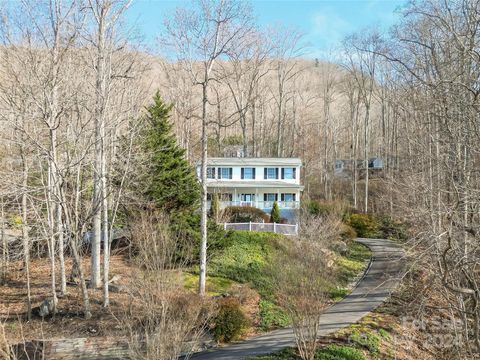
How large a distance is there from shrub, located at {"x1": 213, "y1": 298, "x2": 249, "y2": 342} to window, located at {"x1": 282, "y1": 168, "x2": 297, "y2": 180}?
2169cm

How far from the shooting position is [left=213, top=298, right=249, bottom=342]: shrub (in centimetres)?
1338

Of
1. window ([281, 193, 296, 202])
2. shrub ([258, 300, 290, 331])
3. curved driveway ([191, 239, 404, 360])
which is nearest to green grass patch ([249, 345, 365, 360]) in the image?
curved driveway ([191, 239, 404, 360])

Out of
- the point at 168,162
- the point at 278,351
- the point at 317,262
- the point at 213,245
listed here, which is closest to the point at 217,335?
the point at 278,351

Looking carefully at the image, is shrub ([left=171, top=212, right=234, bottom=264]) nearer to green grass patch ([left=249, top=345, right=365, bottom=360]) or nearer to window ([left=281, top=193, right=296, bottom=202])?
green grass patch ([left=249, top=345, right=365, bottom=360])

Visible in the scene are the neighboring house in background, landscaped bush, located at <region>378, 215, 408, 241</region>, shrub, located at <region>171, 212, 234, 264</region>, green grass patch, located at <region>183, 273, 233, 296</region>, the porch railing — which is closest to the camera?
green grass patch, located at <region>183, 273, 233, 296</region>

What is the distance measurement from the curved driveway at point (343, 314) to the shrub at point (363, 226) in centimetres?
635

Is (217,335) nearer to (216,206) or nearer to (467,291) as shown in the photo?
(467,291)

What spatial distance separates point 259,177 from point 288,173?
2441 mm

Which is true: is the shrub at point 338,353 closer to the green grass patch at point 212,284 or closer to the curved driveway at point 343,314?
the curved driveway at point 343,314

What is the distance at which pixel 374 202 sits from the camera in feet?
124

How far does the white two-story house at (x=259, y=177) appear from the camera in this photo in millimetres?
33969

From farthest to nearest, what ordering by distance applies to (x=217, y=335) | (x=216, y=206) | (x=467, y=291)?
(x=216, y=206)
(x=217, y=335)
(x=467, y=291)

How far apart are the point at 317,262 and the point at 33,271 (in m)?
13.9

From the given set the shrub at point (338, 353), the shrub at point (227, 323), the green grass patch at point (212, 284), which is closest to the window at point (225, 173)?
the green grass patch at point (212, 284)
